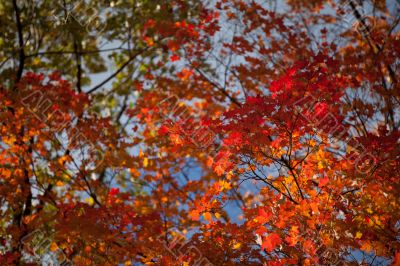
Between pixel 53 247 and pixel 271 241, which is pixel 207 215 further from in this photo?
pixel 53 247

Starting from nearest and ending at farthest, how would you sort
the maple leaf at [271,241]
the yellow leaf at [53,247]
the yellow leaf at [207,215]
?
the maple leaf at [271,241], the yellow leaf at [207,215], the yellow leaf at [53,247]

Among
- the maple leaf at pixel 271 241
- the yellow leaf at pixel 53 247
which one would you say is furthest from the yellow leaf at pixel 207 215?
the yellow leaf at pixel 53 247

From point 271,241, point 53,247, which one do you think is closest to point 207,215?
point 271,241

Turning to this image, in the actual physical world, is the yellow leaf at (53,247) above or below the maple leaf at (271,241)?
above

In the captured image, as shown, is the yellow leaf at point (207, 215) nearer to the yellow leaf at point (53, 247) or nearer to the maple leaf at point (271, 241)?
the maple leaf at point (271, 241)

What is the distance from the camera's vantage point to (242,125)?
13.7ft

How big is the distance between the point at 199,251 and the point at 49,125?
4.42 meters

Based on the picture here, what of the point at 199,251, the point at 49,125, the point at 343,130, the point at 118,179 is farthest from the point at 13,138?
the point at 343,130

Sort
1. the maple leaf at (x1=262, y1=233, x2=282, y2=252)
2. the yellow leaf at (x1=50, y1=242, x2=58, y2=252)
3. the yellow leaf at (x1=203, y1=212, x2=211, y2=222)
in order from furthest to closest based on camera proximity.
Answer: the yellow leaf at (x1=50, y1=242, x2=58, y2=252) < the yellow leaf at (x1=203, y1=212, x2=211, y2=222) < the maple leaf at (x1=262, y1=233, x2=282, y2=252)

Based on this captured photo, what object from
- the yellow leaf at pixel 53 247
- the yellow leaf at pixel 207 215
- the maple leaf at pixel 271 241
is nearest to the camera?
the maple leaf at pixel 271 241

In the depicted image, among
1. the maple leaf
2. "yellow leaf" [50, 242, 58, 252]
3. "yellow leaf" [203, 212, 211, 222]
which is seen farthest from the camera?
"yellow leaf" [50, 242, 58, 252]

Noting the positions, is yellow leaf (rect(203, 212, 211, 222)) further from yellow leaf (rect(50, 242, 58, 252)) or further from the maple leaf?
yellow leaf (rect(50, 242, 58, 252))

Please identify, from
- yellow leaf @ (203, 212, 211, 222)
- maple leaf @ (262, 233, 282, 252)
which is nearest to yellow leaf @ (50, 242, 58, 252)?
yellow leaf @ (203, 212, 211, 222)

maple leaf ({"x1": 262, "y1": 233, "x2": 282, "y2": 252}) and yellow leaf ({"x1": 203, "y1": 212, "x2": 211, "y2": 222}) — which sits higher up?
yellow leaf ({"x1": 203, "y1": 212, "x2": 211, "y2": 222})
